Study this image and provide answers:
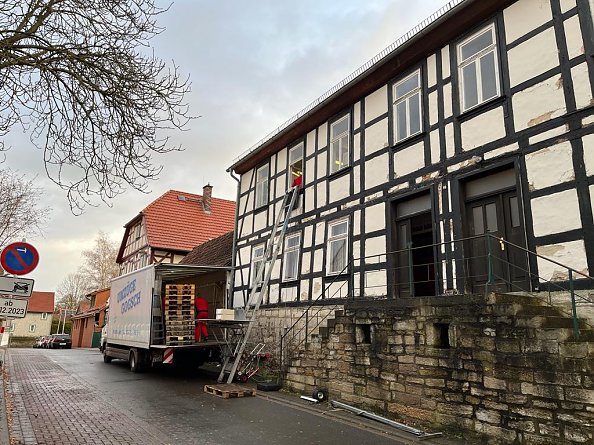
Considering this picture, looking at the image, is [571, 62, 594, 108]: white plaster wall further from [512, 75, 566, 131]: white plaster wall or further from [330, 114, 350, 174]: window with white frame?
[330, 114, 350, 174]: window with white frame

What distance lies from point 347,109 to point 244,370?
7886mm

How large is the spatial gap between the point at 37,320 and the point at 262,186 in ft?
224

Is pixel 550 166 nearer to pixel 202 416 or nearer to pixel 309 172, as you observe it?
pixel 202 416

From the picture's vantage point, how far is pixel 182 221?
30.9 meters

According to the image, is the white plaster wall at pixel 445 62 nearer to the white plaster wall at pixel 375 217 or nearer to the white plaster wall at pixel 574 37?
the white plaster wall at pixel 574 37

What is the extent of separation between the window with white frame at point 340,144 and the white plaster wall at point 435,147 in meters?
3.06

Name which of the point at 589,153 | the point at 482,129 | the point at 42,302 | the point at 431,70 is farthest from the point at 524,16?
the point at 42,302

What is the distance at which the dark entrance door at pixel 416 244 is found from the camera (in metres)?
10.5

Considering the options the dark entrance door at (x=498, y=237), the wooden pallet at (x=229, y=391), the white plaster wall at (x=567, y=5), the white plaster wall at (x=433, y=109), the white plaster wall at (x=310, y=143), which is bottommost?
the wooden pallet at (x=229, y=391)

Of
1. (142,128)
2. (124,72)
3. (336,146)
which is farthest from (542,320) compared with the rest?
(336,146)

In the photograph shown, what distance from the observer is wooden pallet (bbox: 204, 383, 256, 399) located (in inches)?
429

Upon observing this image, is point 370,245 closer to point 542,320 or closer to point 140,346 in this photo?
point 542,320

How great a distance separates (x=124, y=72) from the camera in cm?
710

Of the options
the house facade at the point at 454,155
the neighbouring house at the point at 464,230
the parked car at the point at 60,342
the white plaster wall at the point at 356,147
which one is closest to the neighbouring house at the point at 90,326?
the parked car at the point at 60,342
